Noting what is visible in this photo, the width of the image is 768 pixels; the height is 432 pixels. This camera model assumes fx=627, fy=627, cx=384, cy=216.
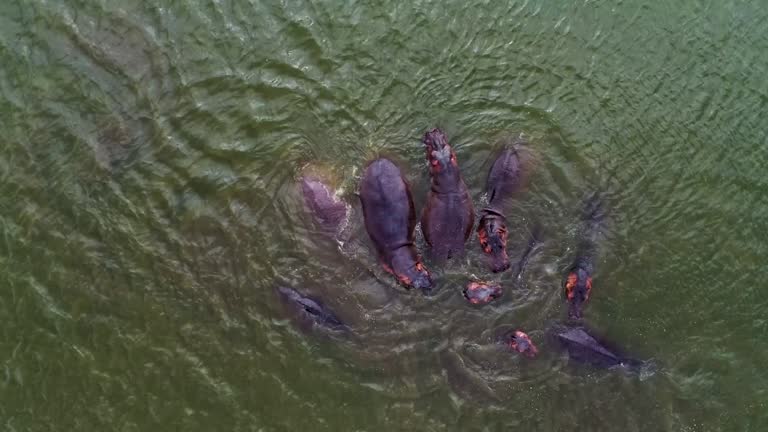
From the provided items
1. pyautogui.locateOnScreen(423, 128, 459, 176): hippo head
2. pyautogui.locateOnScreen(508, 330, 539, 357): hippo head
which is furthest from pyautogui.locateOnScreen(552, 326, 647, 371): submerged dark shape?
pyautogui.locateOnScreen(423, 128, 459, 176): hippo head

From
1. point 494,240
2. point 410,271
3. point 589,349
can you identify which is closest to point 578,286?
point 589,349

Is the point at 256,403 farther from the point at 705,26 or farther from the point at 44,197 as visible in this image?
the point at 705,26

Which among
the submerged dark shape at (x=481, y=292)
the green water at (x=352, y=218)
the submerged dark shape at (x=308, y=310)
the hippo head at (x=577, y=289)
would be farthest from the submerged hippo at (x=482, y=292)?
the submerged dark shape at (x=308, y=310)

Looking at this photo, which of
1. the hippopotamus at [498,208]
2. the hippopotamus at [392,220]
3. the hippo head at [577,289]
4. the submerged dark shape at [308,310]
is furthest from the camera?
the hippo head at [577,289]

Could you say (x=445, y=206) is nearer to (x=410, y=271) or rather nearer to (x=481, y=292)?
(x=410, y=271)

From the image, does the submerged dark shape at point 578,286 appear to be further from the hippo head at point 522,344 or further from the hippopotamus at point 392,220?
the hippopotamus at point 392,220

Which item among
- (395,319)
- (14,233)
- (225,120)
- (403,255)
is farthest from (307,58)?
(14,233)

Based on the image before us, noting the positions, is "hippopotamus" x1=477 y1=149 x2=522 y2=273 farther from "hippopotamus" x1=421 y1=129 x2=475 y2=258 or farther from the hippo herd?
"hippopotamus" x1=421 y1=129 x2=475 y2=258
